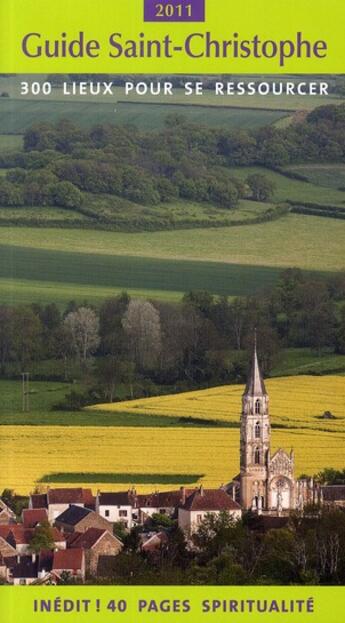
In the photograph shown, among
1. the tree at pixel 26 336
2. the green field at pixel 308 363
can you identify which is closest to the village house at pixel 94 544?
the tree at pixel 26 336

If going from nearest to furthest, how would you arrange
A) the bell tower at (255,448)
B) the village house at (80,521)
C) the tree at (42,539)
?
the tree at (42,539)
the village house at (80,521)
the bell tower at (255,448)

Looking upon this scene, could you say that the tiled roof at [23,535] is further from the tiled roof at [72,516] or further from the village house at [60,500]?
the village house at [60,500]

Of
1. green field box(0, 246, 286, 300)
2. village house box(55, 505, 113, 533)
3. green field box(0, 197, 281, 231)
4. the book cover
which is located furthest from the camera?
green field box(0, 197, 281, 231)

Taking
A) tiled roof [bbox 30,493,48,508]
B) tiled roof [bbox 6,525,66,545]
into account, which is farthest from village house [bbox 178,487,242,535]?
tiled roof [bbox 30,493,48,508]

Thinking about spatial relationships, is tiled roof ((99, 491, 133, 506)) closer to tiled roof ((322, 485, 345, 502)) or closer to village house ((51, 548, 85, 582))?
village house ((51, 548, 85, 582))

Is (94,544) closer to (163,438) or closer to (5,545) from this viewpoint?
(5,545)

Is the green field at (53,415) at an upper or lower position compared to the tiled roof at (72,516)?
upper
